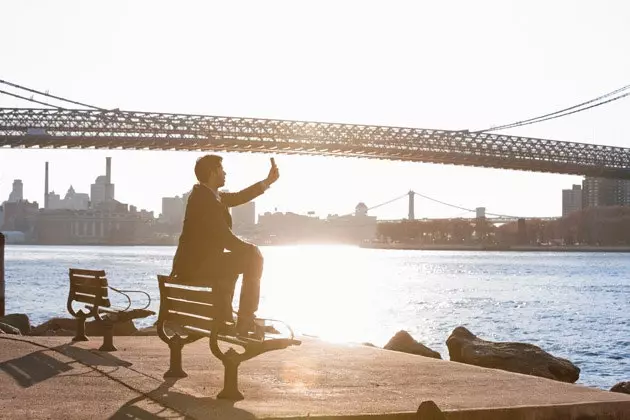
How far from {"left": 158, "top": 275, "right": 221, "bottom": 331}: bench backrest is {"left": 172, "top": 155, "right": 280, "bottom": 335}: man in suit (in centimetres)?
6

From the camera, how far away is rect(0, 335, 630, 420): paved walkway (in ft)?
17.7

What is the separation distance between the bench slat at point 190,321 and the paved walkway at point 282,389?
359 mm

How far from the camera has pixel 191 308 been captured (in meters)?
6.15

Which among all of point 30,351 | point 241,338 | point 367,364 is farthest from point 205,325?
point 30,351

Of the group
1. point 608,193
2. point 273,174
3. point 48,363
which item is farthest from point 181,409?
point 608,193

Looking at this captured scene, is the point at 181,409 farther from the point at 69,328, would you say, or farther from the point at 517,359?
the point at 69,328

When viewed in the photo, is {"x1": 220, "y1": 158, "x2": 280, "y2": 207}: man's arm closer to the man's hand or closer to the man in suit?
the man's hand

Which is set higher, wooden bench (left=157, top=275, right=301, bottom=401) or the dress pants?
the dress pants

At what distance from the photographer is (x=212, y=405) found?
5.52 meters

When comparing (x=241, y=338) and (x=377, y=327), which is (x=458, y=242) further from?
(x=241, y=338)

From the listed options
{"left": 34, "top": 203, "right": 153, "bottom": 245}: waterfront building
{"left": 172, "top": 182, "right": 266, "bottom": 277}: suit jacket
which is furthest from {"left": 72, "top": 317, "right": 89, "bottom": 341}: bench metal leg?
{"left": 34, "top": 203, "right": 153, "bottom": 245}: waterfront building

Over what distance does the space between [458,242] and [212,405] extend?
138854mm

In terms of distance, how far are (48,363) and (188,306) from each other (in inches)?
64.3

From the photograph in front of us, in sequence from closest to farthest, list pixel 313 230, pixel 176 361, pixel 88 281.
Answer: pixel 176 361
pixel 88 281
pixel 313 230
